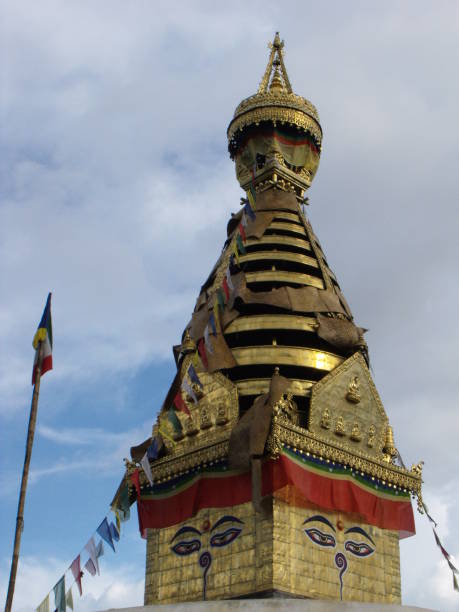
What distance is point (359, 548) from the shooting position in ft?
76.6

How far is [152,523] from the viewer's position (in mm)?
24969

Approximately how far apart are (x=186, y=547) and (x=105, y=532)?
7.40ft

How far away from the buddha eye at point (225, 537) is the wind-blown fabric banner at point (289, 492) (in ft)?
2.21

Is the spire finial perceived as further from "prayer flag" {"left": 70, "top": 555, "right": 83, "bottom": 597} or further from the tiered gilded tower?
"prayer flag" {"left": 70, "top": 555, "right": 83, "bottom": 597}

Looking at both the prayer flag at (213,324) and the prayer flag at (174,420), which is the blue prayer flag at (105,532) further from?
the prayer flag at (213,324)

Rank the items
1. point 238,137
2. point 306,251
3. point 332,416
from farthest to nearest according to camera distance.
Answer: point 238,137 < point 306,251 < point 332,416

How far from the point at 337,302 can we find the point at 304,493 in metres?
7.07

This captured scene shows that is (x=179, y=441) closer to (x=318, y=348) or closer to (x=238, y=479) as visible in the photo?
(x=238, y=479)

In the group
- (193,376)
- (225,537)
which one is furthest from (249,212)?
(225,537)

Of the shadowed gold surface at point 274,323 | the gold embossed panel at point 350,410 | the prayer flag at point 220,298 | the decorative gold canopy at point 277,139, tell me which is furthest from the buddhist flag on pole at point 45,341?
the decorative gold canopy at point 277,139

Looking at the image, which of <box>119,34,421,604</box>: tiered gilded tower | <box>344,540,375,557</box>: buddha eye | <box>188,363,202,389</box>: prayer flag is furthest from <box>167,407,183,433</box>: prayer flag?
<box>344,540,375,557</box>: buddha eye

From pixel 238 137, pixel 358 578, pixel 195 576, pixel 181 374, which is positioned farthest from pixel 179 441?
pixel 238 137

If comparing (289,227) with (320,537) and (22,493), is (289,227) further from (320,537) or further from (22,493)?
(22,493)

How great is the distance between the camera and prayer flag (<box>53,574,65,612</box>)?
2105 centimetres
